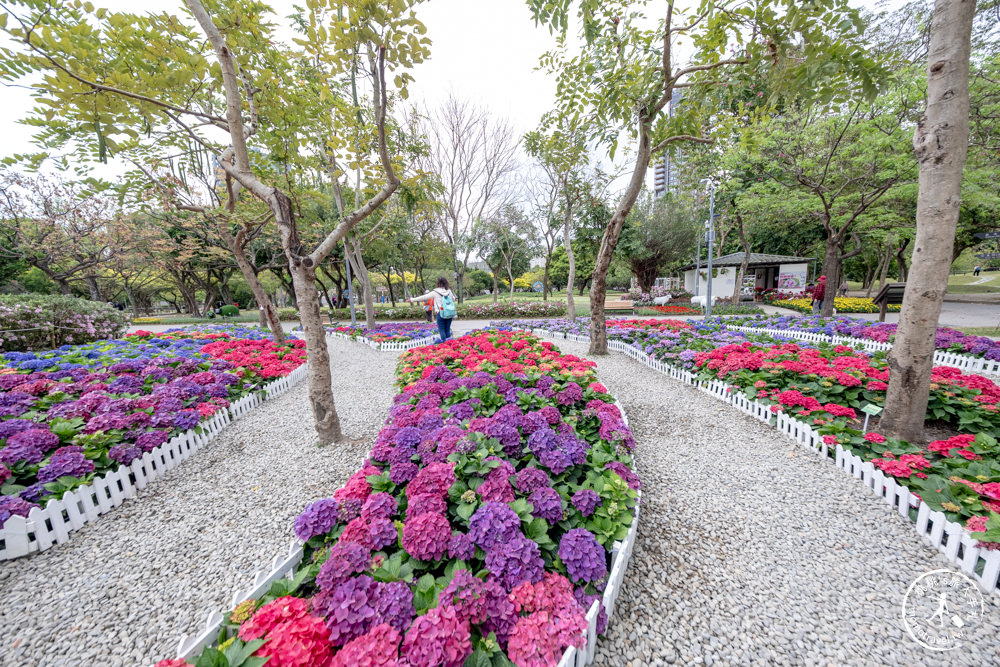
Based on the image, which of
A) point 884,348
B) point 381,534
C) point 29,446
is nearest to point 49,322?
point 29,446

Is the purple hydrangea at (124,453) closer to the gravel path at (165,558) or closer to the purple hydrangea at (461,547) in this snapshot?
the gravel path at (165,558)

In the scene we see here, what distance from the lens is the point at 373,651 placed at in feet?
3.95

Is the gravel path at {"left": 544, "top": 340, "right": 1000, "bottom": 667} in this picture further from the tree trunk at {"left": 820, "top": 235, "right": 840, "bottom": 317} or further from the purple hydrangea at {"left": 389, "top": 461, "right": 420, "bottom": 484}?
the tree trunk at {"left": 820, "top": 235, "right": 840, "bottom": 317}

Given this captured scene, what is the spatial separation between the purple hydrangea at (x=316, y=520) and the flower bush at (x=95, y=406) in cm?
223

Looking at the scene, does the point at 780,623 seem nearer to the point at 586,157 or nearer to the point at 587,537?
the point at 587,537

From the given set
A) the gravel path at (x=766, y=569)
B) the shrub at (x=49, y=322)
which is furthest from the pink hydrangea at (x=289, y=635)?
the shrub at (x=49, y=322)

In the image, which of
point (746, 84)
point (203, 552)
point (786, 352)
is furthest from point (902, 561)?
point (746, 84)

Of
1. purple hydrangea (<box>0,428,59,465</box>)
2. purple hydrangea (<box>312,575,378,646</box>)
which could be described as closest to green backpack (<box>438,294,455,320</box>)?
purple hydrangea (<box>0,428,59,465</box>)

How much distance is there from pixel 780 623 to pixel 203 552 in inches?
145

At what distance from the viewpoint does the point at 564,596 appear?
5.00 ft

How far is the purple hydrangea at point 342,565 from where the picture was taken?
59.1 inches

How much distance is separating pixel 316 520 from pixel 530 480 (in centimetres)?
125

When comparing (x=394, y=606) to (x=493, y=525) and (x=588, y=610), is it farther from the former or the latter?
(x=588, y=610)
